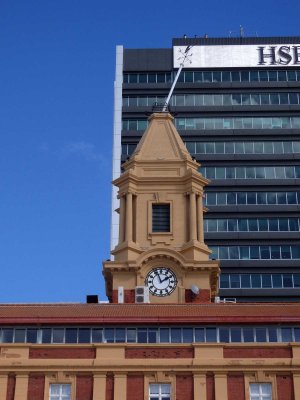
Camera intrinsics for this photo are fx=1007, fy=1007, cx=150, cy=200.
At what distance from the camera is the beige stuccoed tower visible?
75.4m

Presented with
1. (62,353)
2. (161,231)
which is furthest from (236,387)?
(161,231)

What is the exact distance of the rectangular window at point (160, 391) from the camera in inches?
2323

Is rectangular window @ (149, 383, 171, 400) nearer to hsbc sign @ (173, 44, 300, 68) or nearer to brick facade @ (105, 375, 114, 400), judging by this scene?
brick facade @ (105, 375, 114, 400)

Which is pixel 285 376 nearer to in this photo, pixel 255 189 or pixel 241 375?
pixel 241 375

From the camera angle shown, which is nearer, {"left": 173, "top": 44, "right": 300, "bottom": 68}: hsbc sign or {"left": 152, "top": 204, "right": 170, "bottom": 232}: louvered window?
{"left": 152, "top": 204, "right": 170, "bottom": 232}: louvered window

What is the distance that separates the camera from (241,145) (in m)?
147

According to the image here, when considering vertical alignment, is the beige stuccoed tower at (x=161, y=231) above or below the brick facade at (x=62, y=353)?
above

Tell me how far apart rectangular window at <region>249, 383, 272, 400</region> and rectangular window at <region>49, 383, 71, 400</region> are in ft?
35.2

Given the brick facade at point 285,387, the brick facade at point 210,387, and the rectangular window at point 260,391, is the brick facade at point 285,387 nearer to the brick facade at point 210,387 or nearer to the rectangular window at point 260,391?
the rectangular window at point 260,391

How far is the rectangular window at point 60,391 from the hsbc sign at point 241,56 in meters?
99.2

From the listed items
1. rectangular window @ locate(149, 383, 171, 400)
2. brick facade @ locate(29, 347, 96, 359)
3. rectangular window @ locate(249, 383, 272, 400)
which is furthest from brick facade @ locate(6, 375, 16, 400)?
rectangular window @ locate(249, 383, 272, 400)

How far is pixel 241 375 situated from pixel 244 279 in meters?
78.4

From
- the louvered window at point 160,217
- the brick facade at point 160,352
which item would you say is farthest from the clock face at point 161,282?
the brick facade at point 160,352

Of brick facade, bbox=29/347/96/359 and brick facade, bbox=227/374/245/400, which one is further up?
brick facade, bbox=29/347/96/359
